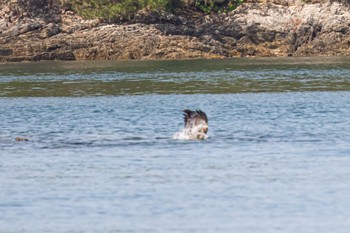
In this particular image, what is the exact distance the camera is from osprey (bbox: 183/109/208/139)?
29.2 meters

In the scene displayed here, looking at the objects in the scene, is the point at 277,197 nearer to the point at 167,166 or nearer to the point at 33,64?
the point at 167,166

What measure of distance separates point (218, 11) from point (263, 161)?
221 feet

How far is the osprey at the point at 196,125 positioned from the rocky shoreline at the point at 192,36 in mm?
53546

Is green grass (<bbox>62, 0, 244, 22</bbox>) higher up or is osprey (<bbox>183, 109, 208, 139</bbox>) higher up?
osprey (<bbox>183, 109, 208, 139</bbox>)

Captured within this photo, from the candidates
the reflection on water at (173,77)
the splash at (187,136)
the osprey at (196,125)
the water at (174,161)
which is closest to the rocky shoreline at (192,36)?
the reflection on water at (173,77)

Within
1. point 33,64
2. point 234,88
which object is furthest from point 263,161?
point 33,64

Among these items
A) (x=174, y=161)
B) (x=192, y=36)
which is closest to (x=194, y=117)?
(x=174, y=161)

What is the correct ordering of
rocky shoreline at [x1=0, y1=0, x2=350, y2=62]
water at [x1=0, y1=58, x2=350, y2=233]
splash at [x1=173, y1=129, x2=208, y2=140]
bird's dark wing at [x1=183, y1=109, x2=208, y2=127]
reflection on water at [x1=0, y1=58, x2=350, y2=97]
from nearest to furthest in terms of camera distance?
water at [x1=0, y1=58, x2=350, y2=233], bird's dark wing at [x1=183, y1=109, x2=208, y2=127], splash at [x1=173, y1=129, x2=208, y2=140], reflection on water at [x1=0, y1=58, x2=350, y2=97], rocky shoreline at [x1=0, y1=0, x2=350, y2=62]

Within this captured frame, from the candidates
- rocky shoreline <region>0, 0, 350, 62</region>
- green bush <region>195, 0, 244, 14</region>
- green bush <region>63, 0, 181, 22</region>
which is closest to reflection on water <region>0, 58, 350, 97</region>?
rocky shoreline <region>0, 0, 350, 62</region>

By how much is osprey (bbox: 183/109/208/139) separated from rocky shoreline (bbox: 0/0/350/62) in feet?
176

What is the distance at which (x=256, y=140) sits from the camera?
95.2 ft

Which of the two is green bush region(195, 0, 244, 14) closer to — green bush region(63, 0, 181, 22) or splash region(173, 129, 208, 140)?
green bush region(63, 0, 181, 22)

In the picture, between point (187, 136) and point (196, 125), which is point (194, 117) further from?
point (187, 136)

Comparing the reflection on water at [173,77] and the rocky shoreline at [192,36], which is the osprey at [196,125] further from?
the rocky shoreline at [192,36]
